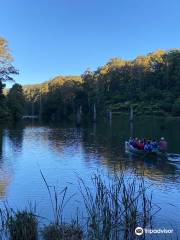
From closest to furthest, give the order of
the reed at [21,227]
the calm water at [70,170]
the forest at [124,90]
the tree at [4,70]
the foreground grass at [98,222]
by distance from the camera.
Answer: the foreground grass at [98,222], the reed at [21,227], the calm water at [70,170], the tree at [4,70], the forest at [124,90]

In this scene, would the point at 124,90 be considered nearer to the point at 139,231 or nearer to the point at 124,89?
the point at 124,89

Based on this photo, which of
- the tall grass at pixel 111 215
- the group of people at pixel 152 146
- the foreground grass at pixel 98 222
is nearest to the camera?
the tall grass at pixel 111 215

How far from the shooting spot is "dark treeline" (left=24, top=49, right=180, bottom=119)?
15025 centimetres

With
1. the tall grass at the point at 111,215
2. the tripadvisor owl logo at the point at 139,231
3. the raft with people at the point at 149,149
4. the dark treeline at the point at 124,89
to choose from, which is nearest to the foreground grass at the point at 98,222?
the tall grass at the point at 111,215

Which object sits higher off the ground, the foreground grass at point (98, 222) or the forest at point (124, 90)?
the forest at point (124, 90)

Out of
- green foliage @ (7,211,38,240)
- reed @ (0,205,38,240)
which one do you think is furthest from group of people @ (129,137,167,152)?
green foliage @ (7,211,38,240)

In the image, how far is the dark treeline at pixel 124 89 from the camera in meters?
150

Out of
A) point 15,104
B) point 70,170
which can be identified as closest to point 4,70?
point 15,104

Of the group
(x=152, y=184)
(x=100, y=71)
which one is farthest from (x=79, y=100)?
(x=152, y=184)

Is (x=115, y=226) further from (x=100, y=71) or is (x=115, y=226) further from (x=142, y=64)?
(x=100, y=71)

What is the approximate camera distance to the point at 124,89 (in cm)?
17062

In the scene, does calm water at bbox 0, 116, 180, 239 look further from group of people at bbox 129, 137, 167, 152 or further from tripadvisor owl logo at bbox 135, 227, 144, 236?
tripadvisor owl logo at bbox 135, 227, 144, 236

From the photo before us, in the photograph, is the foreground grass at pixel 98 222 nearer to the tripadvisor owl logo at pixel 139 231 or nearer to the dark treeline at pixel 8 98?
the tripadvisor owl logo at pixel 139 231

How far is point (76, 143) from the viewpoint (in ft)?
197
